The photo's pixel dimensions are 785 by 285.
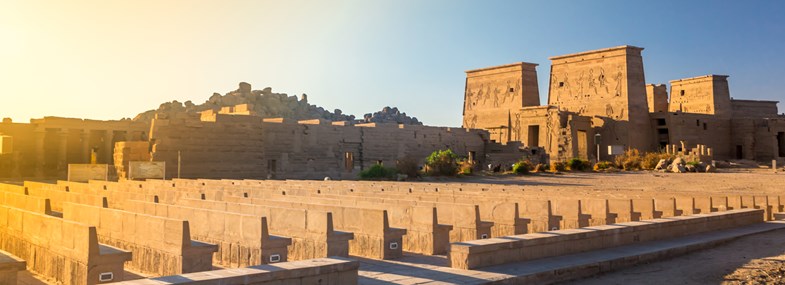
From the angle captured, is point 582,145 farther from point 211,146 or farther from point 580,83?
point 211,146

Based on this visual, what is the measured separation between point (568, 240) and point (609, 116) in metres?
47.2

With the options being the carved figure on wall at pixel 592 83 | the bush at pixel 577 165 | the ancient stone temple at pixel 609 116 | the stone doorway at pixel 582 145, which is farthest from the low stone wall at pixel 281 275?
the carved figure on wall at pixel 592 83

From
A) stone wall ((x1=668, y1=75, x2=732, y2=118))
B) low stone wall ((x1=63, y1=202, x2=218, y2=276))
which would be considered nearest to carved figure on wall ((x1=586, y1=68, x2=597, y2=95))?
stone wall ((x1=668, y1=75, x2=732, y2=118))

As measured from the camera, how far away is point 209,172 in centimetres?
2903

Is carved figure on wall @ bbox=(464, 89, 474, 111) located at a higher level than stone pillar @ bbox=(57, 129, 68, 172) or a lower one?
higher

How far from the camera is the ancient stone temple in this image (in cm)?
5075

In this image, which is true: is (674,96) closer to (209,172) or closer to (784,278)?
(209,172)

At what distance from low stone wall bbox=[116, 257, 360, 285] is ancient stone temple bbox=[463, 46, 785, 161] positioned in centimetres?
4378

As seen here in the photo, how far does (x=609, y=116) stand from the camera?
173ft

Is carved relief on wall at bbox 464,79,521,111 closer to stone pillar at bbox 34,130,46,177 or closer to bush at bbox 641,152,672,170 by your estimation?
bush at bbox 641,152,672,170

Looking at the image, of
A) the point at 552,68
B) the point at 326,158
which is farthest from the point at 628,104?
the point at 326,158

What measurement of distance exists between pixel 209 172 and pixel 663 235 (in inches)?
902

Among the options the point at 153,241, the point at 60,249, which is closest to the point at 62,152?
the point at 60,249

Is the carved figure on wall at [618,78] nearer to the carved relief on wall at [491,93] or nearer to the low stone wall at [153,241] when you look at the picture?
the carved relief on wall at [491,93]
